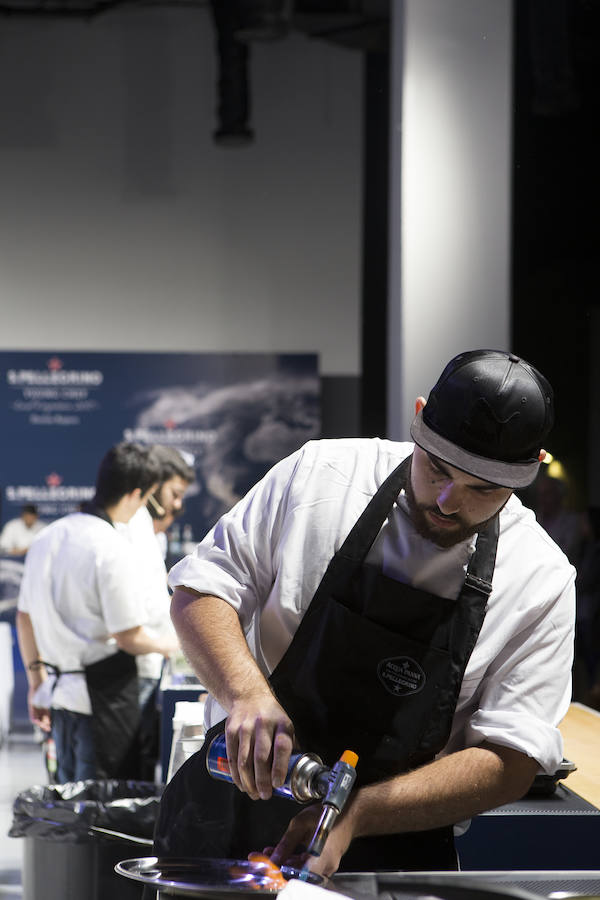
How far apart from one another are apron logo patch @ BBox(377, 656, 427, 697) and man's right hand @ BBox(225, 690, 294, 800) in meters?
0.21

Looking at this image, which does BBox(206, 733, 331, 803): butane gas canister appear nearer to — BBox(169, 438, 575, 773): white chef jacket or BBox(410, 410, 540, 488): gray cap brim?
BBox(169, 438, 575, 773): white chef jacket

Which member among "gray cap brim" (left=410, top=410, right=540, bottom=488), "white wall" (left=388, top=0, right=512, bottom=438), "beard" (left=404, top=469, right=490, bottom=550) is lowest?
"beard" (left=404, top=469, right=490, bottom=550)

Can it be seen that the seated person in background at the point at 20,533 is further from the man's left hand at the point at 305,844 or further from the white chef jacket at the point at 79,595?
the man's left hand at the point at 305,844

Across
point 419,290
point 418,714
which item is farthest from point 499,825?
point 419,290

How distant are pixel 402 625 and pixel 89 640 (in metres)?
2.09

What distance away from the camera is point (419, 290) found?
124 inches

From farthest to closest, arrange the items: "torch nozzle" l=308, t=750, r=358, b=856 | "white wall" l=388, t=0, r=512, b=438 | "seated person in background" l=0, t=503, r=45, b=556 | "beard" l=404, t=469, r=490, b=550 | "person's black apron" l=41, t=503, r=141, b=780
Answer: "seated person in background" l=0, t=503, r=45, b=556 < "person's black apron" l=41, t=503, r=141, b=780 < "white wall" l=388, t=0, r=512, b=438 < "beard" l=404, t=469, r=490, b=550 < "torch nozzle" l=308, t=750, r=358, b=856

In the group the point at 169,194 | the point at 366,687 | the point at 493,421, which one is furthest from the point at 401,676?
the point at 169,194

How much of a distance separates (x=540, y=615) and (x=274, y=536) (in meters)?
0.37

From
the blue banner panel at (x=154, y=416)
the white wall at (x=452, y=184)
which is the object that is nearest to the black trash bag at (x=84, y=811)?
the white wall at (x=452, y=184)

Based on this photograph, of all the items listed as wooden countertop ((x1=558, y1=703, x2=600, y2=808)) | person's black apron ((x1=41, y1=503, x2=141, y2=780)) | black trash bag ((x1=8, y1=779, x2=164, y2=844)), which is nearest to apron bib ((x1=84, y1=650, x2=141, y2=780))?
person's black apron ((x1=41, y1=503, x2=141, y2=780))

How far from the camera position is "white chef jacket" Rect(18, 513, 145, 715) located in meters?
3.20

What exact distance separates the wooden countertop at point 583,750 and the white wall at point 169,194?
4449 millimetres

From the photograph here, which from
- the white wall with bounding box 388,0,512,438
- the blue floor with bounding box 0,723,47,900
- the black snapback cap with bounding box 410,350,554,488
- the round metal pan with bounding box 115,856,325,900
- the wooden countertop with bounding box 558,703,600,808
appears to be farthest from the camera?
the blue floor with bounding box 0,723,47,900
